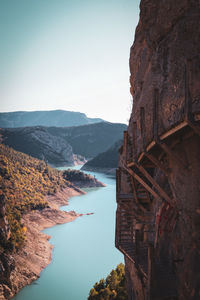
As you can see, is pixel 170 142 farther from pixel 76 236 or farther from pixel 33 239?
pixel 76 236

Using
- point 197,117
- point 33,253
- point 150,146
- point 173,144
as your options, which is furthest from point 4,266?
point 197,117

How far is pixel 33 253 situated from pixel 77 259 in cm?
642

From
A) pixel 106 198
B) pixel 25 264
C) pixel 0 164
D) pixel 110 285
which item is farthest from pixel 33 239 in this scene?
pixel 106 198

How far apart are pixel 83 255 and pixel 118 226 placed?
26978 mm

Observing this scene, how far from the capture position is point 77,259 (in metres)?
34.1

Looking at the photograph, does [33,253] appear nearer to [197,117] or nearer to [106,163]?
[197,117]

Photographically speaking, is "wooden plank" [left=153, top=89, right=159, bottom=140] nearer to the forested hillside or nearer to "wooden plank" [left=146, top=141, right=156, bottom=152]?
"wooden plank" [left=146, top=141, right=156, bottom=152]

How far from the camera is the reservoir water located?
85.4ft

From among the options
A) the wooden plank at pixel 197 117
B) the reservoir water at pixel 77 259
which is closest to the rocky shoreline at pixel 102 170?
the reservoir water at pixel 77 259

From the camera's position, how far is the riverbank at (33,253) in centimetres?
2469

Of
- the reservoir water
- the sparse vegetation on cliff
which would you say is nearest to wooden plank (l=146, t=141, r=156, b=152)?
the sparse vegetation on cliff

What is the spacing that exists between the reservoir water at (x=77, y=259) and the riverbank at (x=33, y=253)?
2.70 ft

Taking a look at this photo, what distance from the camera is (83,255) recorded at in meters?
35.5

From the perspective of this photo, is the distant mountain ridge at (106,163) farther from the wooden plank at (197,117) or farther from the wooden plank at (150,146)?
the wooden plank at (197,117)
